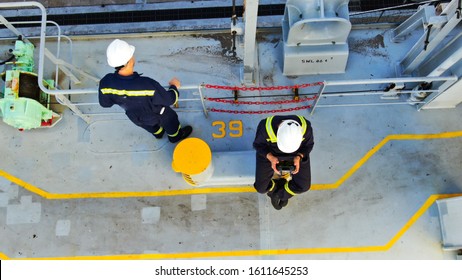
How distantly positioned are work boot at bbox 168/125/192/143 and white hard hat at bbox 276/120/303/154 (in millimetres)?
1746

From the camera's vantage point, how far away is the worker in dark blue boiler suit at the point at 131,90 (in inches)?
152

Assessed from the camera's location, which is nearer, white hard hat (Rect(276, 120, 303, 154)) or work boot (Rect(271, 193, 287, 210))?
white hard hat (Rect(276, 120, 303, 154))

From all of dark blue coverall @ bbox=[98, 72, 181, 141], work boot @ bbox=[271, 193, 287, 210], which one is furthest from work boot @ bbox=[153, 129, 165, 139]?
work boot @ bbox=[271, 193, 287, 210]

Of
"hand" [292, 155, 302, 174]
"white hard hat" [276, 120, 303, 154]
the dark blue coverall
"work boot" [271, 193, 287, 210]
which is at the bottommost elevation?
"work boot" [271, 193, 287, 210]

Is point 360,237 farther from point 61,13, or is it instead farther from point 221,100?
point 61,13

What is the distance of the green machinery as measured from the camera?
16.0 ft

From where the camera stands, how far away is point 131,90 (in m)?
3.94

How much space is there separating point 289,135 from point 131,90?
59.6 inches

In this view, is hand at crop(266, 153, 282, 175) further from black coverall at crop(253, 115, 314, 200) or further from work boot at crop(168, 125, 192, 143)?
Answer: work boot at crop(168, 125, 192, 143)

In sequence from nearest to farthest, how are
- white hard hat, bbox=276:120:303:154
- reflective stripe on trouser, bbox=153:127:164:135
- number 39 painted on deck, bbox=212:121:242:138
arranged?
white hard hat, bbox=276:120:303:154 → reflective stripe on trouser, bbox=153:127:164:135 → number 39 painted on deck, bbox=212:121:242:138

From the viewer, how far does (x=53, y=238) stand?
16.5 ft

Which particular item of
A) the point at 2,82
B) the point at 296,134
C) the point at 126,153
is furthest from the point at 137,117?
the point at 2,82

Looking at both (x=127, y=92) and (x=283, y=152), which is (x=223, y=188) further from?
(x=127, y=92)

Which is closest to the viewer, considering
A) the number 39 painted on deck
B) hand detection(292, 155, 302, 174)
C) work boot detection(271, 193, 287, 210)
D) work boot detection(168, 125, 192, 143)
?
hand detection(292, 155, 302, 174)
